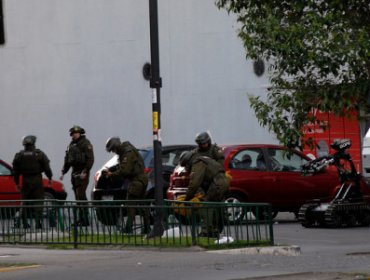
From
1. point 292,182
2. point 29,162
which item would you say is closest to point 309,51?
point 292,182

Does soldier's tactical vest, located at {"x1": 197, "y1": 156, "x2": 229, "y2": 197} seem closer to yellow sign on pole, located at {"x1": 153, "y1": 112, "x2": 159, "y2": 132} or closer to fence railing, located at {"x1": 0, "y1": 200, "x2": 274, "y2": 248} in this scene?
fence railing, located at {"x1": 0, "y1": 200, "x2": 274, "y2": 248}

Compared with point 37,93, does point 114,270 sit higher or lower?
lower

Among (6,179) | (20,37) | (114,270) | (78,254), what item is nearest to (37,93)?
(20,37)

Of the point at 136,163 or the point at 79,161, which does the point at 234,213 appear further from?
the point at 79,161

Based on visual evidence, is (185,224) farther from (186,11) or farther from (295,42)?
(186,11)

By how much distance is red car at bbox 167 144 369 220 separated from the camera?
913 inches

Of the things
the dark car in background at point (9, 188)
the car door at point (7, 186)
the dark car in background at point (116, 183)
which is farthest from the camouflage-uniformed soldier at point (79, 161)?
the car door at point (7, 186)

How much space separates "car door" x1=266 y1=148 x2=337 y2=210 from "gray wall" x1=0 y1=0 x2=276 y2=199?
7.06 meters

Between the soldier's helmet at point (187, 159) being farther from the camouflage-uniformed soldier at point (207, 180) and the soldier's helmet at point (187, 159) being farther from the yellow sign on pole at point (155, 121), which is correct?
Result: the yellow sign on pole at point (155, 121)

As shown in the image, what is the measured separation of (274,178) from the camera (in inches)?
925

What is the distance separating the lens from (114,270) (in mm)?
14000

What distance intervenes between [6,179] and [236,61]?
7.58 m

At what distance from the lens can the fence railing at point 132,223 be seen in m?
16.4

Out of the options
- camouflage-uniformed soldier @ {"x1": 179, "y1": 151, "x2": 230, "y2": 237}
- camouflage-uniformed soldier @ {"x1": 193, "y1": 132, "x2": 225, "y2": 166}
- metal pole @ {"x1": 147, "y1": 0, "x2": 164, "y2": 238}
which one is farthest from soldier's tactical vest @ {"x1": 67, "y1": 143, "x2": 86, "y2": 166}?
camouflage-uniformed soldier @ {"x1": 179, "y1": 151, "x2": 230, "y2": 237}
